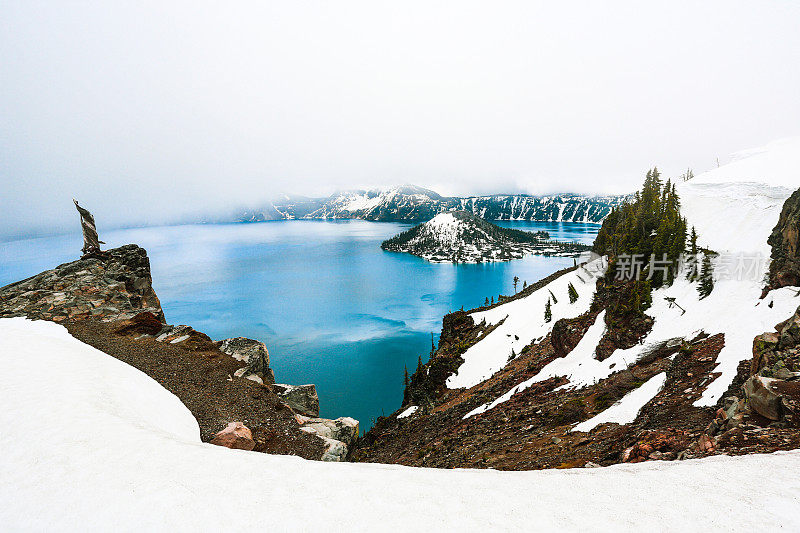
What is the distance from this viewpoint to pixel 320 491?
4055 millimetres

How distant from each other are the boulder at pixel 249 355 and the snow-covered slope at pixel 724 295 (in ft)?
42.5

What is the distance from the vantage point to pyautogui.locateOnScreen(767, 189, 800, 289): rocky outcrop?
11.0 meters

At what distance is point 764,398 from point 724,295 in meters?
11.9

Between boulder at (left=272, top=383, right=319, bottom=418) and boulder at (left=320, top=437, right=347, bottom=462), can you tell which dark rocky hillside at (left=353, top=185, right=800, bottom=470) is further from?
boulder at (left=320, top=437, right=347, bottom=462)

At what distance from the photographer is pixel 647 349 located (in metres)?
13.3

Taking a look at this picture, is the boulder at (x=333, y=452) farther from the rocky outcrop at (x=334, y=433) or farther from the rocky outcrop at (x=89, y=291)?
the rocky outcrop at (x=89, y=291)

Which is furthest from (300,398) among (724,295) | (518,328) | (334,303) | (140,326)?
(334,303)

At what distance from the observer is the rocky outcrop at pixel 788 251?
11.0 meters

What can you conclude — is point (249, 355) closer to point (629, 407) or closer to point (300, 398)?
point (300, 398)

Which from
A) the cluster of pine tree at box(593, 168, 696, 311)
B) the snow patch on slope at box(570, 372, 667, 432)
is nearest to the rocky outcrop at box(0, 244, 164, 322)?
the snow patch on slope at box(570, 372, 667, 432)

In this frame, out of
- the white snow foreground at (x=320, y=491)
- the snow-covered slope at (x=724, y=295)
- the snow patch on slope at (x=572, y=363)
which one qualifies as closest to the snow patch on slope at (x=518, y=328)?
the snow-covered slope at (x=724, y=295)

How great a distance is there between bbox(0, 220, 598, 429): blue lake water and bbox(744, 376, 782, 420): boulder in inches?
1667

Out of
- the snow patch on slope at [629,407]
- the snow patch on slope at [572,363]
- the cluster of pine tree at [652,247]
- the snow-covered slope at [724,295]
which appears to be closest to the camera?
the snow patch on slope at [629,407]

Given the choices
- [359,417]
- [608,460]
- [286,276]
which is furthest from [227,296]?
[608,460]
